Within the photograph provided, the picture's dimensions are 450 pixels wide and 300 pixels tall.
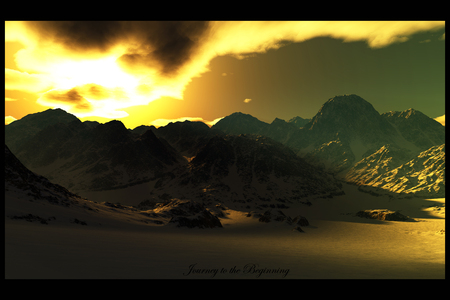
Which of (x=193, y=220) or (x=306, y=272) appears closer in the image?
(x=306, y=272)

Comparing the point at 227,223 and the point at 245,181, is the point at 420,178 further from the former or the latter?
the point at 227,223

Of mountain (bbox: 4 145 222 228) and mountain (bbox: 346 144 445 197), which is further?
mountain (bbox: 346 144 445 197)

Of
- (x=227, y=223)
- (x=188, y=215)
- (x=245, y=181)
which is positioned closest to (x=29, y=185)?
(x=188, y=215)

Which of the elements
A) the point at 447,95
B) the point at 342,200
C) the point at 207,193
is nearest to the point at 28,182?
the point at 447,95

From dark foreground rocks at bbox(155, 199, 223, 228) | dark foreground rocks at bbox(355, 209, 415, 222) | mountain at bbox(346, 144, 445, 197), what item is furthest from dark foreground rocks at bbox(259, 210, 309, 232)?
mountain at bbox(346, 144, 445, 197)

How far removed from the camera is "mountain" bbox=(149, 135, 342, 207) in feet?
480

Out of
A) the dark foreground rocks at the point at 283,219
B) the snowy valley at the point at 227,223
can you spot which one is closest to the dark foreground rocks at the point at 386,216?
the snowy valley at the point at 227,223

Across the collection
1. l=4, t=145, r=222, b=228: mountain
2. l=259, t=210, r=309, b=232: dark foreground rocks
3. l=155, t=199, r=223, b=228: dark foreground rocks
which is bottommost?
l=259, t=210, r=309, b=232: dark foreground rocks

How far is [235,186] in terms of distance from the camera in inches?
6314

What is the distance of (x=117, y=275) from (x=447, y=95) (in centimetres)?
1994

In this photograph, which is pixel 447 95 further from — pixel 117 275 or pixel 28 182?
pixel 28 182

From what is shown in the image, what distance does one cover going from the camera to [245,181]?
16700cm

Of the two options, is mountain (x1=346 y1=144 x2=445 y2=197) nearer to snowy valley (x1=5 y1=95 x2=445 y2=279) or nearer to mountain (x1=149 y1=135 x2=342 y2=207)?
snowy valley (x1=5 y1=95 x2=445 y2=279)

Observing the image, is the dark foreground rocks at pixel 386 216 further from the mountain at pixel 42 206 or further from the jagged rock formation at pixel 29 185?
the jagged rock formation at pixel 29 185
